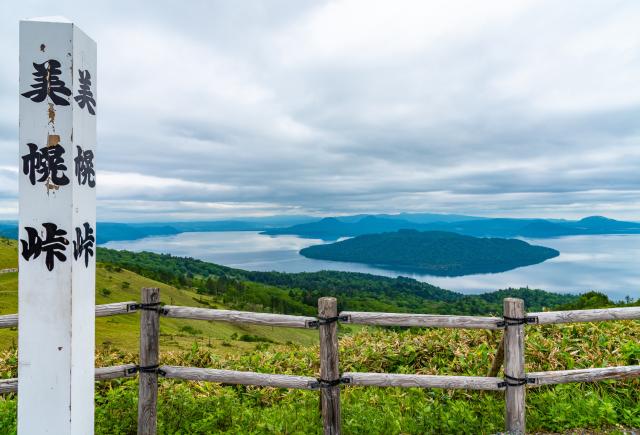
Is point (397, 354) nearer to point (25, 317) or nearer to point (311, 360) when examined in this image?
point (311, 360)

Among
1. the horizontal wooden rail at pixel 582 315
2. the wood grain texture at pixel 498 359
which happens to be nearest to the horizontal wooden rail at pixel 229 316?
the wood grain texture at pixel 498 359

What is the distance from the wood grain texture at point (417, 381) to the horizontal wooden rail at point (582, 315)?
1.05 metres

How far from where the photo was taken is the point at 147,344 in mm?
5488

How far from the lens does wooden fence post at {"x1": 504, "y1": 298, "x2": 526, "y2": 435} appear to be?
543cm

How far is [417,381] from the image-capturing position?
17.8 ft

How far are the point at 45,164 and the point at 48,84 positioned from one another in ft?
2.59

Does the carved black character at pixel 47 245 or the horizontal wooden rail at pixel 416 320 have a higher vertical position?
the carved black character at pixel 47 245

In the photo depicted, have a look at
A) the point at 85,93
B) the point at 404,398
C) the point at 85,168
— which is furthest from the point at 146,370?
the point at 404,398

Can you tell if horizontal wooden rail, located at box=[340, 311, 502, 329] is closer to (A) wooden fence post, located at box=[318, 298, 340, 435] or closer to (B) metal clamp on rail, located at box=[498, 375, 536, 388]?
(A) wooden fence post, located at box=[318, 298, 340, 435]

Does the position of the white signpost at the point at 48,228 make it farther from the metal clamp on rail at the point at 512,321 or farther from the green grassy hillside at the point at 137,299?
the green grassy hillside at the point at 137,299

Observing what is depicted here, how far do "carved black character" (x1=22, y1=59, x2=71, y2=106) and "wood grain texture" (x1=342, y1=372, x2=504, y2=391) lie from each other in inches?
179

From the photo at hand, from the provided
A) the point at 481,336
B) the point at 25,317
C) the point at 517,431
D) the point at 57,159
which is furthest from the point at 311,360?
the point at 57,159

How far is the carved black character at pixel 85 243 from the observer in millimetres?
4145

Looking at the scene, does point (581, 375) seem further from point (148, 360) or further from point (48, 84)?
point (48, 84)
